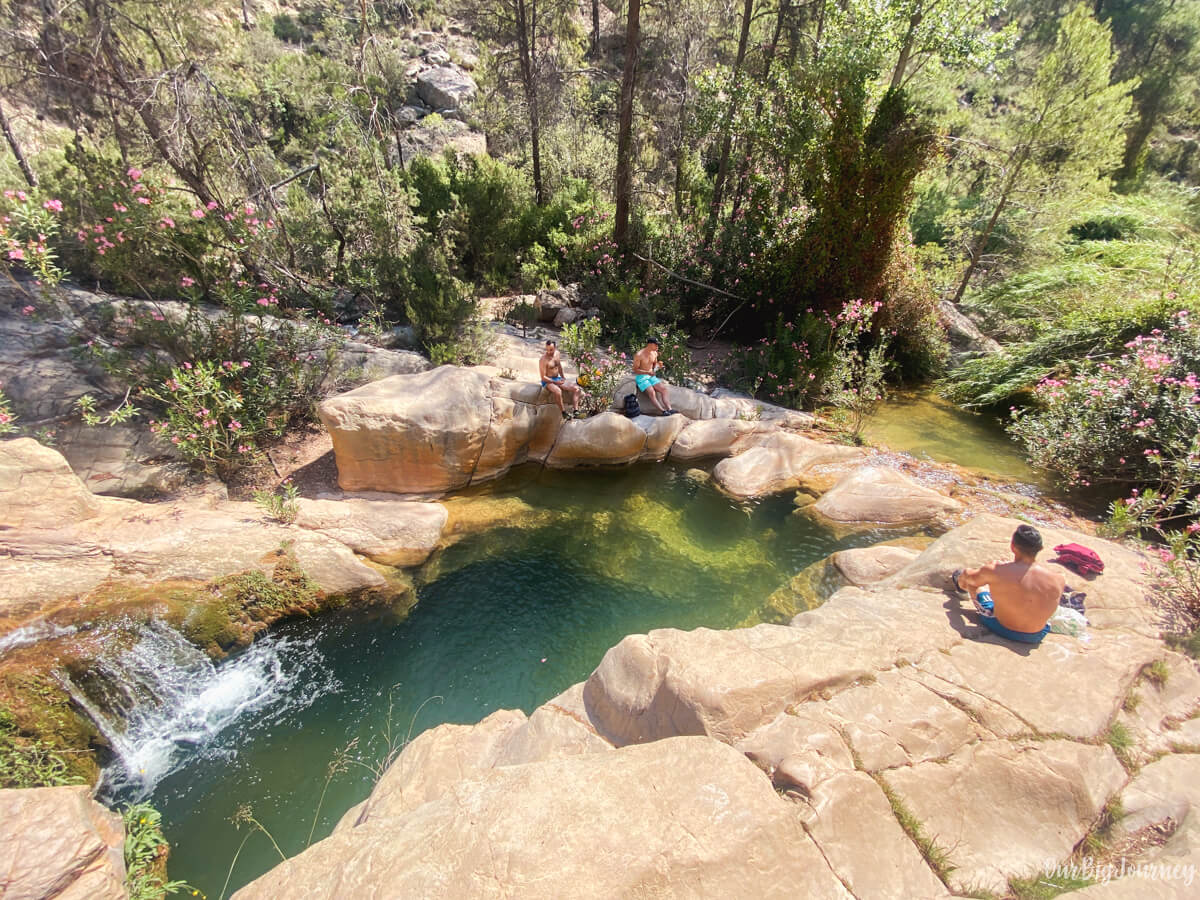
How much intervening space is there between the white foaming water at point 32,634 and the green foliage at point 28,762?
2.07ft

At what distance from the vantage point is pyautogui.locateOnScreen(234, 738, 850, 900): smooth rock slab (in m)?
2.24

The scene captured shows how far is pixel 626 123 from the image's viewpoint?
10.2m

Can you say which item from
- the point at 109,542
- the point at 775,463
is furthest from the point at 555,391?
the point at 109,542

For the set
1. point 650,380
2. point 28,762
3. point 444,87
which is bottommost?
point 28,762

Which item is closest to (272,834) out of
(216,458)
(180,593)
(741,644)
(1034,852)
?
(180,593)

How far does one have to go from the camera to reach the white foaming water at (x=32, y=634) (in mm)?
4078

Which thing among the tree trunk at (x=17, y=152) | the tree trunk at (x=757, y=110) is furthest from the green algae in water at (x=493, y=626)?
the tree trunk at (x=17, y=152)

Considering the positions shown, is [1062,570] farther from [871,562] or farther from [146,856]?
[146,856]

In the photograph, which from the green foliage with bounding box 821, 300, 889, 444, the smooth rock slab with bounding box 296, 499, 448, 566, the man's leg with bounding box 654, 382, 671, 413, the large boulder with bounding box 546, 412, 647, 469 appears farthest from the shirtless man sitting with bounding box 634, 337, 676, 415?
the smooth rock slab with bounding box 296, 499, 448, 566

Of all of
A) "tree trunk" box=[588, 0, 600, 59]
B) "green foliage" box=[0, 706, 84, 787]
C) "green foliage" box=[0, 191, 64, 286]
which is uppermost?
"tree trunk" box=[588, 0, 600, 59]

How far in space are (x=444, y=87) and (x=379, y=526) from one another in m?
23.1

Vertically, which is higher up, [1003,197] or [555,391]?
[1003,197]

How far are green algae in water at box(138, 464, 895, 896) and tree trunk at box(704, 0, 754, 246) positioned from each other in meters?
7.24

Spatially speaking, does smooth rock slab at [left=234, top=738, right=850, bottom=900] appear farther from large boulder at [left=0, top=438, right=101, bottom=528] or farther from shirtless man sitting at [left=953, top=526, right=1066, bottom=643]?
large boulder at [left=0, top=438, right=101, bottom=528]
